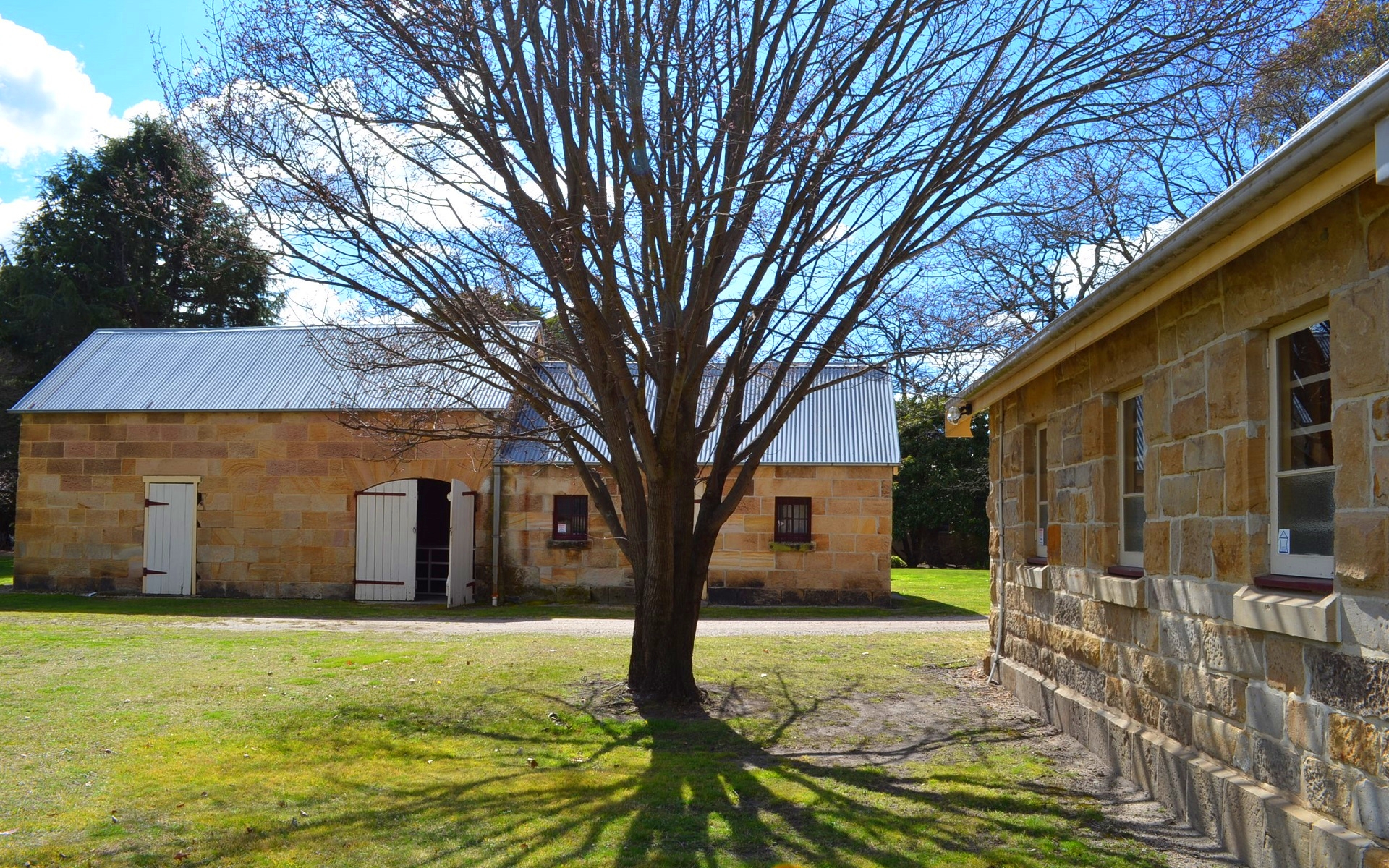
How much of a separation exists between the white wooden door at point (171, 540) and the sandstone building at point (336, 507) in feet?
0.10

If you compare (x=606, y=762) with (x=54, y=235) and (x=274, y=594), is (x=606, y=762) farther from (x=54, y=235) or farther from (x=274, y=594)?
(x=54, y=235)

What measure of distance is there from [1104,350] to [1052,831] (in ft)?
10.6

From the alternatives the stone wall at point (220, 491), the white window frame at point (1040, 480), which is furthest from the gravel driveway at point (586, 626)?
the white window frame at point (1040, 480)

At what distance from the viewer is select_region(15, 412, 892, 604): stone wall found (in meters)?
19.3

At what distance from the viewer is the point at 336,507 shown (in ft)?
64.4

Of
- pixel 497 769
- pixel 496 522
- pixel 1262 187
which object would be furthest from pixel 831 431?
pixel 1262 187

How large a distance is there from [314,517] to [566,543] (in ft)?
14.7

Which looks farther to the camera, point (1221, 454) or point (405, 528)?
point (405, 528)

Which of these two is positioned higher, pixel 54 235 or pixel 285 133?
pixel 54 235

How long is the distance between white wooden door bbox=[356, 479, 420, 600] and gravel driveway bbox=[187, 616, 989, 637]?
3.02 m

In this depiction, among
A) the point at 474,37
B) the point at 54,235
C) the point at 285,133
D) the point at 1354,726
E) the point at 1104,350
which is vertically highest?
the point at 54,235

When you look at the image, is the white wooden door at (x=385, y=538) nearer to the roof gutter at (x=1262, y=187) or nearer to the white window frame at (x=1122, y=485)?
the white window frame at (x=1122, y=485)

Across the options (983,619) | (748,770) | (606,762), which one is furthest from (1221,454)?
(983,619)

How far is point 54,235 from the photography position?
1453 inches
